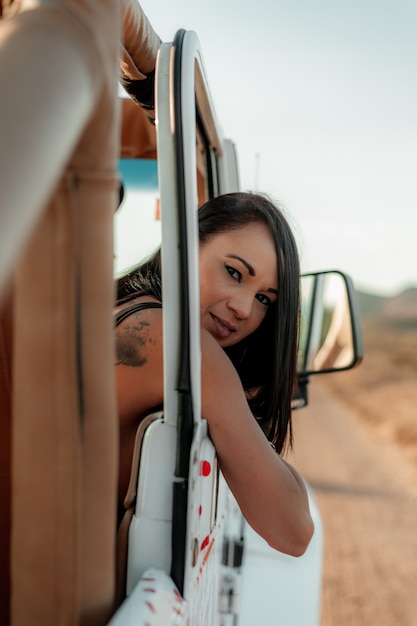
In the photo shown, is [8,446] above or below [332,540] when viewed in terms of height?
above

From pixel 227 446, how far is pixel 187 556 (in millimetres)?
294

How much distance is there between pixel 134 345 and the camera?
1.45m

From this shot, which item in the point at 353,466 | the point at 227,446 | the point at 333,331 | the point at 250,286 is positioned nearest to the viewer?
the point at 227,446

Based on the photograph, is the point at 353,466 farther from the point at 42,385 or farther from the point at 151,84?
the point at 42,385

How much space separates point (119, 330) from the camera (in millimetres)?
1499

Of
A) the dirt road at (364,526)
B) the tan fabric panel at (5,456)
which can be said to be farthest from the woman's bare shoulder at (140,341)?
the dirt road at (364,526)

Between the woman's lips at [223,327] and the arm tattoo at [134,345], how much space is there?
521 mm

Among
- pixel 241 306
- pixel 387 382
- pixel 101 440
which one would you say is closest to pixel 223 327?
pixel 241 306

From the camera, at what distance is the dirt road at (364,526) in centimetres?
481

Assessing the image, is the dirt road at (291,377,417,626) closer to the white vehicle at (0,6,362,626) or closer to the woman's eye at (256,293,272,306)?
the woman's eye at (256,293,272,306)

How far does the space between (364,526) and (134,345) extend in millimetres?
5957

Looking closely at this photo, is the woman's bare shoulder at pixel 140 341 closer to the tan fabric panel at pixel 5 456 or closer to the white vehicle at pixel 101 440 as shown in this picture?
the white vehicle at pixel 101 440

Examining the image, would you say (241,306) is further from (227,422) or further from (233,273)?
(227,422)

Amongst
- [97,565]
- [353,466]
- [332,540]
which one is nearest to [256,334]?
[97,565]
